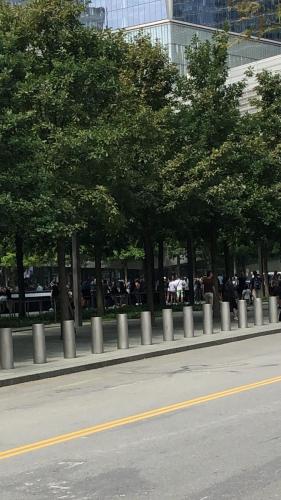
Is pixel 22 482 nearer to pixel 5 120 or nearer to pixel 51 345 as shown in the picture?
pixel 5 120

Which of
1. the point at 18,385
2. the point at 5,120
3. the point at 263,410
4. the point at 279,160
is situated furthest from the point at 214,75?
the point at 263,410

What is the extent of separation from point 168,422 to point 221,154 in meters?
14.8

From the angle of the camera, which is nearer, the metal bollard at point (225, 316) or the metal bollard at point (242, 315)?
the metal bollard at point (225, 316)

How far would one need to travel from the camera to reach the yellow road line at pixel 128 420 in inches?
282

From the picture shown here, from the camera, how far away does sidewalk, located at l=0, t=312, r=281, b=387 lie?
13.7 metres

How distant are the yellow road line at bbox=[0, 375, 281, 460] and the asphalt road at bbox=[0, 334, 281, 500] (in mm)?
14

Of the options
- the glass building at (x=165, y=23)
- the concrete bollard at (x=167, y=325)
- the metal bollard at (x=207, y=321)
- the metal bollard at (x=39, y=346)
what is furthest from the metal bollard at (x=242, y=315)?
the glass building at (x=165, y=23)

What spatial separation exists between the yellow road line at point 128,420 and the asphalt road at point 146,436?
14 millimetres

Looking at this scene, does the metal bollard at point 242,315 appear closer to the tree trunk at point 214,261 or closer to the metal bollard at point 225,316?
the metal bollard at point 225,316

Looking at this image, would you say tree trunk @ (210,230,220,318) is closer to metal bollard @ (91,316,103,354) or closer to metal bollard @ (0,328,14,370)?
metal bollard @ (91,316,103,354)

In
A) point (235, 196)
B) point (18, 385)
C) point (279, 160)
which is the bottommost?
point (18, 385)

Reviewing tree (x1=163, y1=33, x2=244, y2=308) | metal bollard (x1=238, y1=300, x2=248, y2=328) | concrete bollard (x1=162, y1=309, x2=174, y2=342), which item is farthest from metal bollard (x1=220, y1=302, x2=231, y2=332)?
tree (x1=163, y1=33, x2=244, y2=308)

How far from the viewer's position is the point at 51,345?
61.8ft

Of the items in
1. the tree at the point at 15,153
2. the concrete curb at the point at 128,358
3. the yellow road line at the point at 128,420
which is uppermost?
the tree at the point at 15,153
